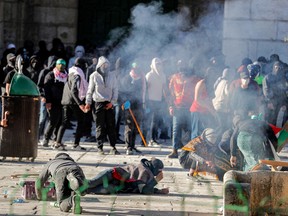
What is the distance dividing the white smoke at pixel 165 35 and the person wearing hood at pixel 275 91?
7.17ft

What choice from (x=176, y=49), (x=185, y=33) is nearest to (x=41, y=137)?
(x=176, y=49)

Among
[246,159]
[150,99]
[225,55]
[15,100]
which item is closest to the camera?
[246,159]

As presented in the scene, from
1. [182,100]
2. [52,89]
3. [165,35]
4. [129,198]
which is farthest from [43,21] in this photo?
[129,198]

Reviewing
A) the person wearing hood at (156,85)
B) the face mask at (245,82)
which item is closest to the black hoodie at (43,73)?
the person wearing hood at (156,85)

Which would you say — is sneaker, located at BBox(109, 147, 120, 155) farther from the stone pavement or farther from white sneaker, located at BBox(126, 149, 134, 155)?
the stone pavement

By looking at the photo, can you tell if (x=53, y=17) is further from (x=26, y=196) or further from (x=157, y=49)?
(x=26, y=196)

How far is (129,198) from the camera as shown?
40.2ft

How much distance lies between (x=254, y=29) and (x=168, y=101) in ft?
12.1

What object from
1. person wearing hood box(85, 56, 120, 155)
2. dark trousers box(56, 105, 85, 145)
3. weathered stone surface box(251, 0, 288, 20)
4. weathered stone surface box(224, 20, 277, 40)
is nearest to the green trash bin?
person wearing hood box(85, 56, 120, 155)

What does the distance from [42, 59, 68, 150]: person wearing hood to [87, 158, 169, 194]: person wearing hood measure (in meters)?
5.09

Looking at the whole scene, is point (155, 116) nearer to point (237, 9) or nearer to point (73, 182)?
point (237, 9)

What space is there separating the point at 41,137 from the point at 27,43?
4777 mm

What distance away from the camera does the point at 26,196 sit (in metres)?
11.8

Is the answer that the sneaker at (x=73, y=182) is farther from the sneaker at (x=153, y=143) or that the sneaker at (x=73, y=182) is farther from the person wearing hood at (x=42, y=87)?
the sneaker at (x=153, y=143)
